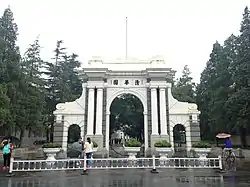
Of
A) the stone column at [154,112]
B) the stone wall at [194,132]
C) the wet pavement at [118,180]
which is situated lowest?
the wet pavement at [118,180]

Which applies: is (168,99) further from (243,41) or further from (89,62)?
(243,41)

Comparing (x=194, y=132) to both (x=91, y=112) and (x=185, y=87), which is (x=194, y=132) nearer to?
(x=91, y=112)

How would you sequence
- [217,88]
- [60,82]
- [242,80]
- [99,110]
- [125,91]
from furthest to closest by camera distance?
[60,82], [217,88], [242,80], [125,91], [99,110]

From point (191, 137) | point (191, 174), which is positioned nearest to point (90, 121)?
point (191, 137)

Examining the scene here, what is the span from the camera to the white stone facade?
16.8m

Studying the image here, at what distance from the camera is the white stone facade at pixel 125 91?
55.0 feet

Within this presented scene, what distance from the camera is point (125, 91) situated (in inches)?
691

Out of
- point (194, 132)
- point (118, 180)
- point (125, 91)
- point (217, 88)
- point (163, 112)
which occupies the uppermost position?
point (217, 88)

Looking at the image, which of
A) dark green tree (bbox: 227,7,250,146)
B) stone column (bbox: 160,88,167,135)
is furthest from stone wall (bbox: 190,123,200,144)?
dark green tree (bbox: 227,7,250,146)

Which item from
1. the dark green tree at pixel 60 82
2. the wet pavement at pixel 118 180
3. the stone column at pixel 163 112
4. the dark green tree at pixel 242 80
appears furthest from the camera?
the dark green tree at pixel 60 82

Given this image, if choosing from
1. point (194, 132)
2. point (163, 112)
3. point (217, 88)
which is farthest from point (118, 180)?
point (217, 88)

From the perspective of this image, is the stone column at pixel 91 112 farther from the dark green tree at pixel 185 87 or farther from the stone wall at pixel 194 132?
the dark green tree at pixel 185 87

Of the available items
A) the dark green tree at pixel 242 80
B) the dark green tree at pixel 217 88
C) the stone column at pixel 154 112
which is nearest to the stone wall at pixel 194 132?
the stone column at pixel 154 112

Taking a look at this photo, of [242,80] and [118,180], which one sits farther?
[242,80]
